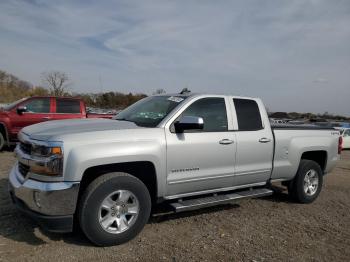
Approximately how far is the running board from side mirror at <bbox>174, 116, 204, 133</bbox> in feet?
3.11

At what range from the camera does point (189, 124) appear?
165 inches

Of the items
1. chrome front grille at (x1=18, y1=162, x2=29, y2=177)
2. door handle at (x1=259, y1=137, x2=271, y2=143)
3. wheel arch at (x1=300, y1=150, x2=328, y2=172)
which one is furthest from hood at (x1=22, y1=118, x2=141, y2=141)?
wheel arch at (x1=300, y1=150, x2=328, y2=172)

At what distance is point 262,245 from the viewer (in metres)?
4.18

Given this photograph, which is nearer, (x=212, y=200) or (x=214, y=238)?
(x=214, y=238)

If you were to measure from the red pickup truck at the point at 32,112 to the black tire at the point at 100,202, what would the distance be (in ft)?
22.7

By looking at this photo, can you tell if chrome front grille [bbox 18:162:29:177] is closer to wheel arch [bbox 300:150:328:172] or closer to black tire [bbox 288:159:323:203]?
black tire [bbox 288:159:323:203]

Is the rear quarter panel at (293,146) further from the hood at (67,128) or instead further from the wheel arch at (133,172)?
the hood at (67,128)

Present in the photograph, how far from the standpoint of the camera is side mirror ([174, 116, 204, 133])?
13.7 ft

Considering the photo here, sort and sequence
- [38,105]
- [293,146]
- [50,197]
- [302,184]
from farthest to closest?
[38,105]
[302,184]
[293,146]
[50,197]

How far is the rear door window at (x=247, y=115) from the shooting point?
5.16m

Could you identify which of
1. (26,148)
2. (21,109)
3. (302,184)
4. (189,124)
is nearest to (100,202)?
(26,148)

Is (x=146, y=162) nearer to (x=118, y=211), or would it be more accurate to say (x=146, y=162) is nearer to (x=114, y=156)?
(x=114, y=156)

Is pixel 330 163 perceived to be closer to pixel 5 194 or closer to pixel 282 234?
pixel 282 234

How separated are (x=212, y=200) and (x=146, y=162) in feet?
3.77
